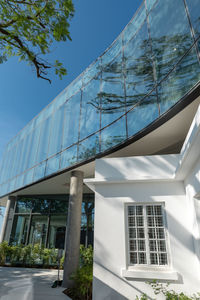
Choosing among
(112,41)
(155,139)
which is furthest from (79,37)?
(155,139)

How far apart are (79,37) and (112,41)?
104 inches

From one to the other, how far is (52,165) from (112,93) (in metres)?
4.73

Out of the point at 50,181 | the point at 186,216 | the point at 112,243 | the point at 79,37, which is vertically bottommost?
the point at 112,243

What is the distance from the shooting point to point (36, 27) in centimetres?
391

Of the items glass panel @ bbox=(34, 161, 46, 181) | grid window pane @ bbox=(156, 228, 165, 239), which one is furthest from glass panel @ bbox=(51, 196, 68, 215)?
grid window pane @ bbox=(156, 228, 165, 239)

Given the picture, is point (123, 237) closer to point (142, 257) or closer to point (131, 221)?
point (131, 221)

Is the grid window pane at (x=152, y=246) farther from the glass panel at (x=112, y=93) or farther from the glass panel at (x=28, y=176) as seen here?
the glass panel at (x=28, y=176)

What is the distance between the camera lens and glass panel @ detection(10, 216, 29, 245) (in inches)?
512

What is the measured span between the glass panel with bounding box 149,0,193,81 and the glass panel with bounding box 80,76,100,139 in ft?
10.3

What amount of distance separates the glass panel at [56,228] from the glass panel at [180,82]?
9946 mm

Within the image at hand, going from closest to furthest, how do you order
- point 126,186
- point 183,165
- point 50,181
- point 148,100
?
point 183,165
point 126,186
point 148,100
point 50,181

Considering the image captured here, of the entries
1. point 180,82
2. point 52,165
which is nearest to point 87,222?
point 52,165

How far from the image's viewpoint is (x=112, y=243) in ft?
17.2

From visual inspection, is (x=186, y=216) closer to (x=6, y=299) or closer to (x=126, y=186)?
(x=126, y=186)
